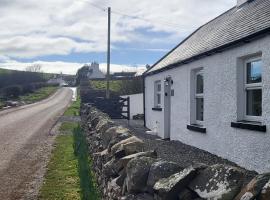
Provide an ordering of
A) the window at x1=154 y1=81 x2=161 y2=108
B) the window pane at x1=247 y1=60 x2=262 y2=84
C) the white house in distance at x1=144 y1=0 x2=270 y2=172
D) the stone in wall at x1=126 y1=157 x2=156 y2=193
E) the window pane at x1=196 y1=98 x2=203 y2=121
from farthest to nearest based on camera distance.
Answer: the window at x1=154 y1=81 x2=161 y2=108 → the window pane at x1=196 y1=98 x2=203 y2=121 → the window pane at x1=247 y1=60 x2=262 y2=84 → the white house in distance at x1=144 y1=0 x2=270 y2=172 → the stone in wall at x1=126 y1=157 x2=156 y2=193

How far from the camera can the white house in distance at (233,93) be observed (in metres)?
7.71

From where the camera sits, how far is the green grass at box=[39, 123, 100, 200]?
293 inches

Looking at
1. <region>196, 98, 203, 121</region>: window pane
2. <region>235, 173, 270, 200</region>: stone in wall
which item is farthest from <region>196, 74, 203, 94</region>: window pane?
<region>235, 173, 270, 200</region>: stone in wall

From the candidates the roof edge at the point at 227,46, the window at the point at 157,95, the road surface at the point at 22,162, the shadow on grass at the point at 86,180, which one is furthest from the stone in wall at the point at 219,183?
the window at the point at 157,95

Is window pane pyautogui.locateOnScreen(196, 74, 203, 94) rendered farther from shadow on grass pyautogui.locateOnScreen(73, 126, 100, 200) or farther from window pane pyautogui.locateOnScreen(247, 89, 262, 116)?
shadow on grass pyautogui.locateOnScreen(73, 126, 100, 200)

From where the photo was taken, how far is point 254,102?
27.7ft

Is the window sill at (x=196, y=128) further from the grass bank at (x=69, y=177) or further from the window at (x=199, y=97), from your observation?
the grass bank at (x=69, y=177)

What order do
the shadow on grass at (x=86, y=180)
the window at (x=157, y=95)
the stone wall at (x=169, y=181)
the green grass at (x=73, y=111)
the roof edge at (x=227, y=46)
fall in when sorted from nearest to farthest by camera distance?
the stone wall at (x=169, y=181) < the shadow on grass at (x=86, y=180) < the roof edge at (x=227, y=46) < the window at (x=157, y=95) < the green grass at (x=73, y=111)

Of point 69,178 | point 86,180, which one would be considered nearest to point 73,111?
point 69,178

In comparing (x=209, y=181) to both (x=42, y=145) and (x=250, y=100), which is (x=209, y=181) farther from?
(x=42, y=145)

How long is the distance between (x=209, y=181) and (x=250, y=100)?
203 inches

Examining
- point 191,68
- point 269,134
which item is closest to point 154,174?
point 269,134

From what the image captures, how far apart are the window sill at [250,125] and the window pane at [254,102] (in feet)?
0.81

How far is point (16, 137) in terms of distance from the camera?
1695 centimetres
